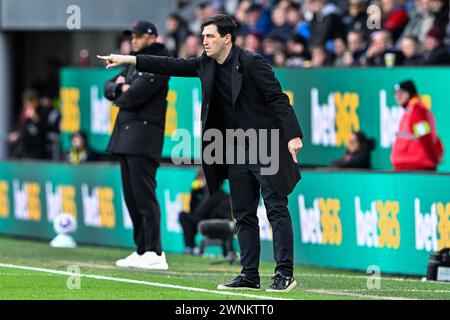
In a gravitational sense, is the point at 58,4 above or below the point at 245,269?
above

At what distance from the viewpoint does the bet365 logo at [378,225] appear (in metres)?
14.3

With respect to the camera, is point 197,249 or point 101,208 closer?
point 197,249

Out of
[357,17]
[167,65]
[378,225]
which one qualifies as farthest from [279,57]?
[167,65]

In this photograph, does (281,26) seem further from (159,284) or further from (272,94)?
(272,94)

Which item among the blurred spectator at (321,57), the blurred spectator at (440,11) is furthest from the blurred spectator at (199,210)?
the blurred spectator at (440,11)

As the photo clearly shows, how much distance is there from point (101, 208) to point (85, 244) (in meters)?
0.57

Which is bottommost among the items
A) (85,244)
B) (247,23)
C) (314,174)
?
(85,244)

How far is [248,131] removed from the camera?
33.4ft

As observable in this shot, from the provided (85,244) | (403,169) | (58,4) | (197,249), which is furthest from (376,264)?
(58,4)

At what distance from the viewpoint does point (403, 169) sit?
14805mm

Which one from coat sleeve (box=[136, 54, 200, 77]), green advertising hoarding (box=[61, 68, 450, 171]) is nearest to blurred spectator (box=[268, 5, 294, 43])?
green advertising hoarding (box=[61, 68, 450, 171])

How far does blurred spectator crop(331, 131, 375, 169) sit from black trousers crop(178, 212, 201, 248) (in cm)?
195
